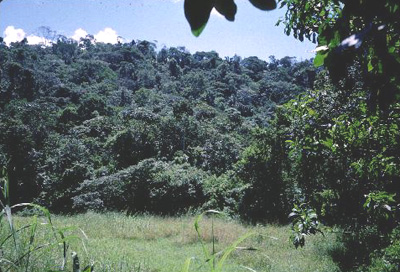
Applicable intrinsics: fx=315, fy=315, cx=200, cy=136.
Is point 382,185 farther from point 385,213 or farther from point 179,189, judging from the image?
point 179,189

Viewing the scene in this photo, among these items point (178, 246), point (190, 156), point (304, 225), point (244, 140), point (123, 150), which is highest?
point (244, 140)

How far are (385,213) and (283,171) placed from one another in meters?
13.8

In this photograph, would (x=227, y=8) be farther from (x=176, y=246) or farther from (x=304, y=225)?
(x=176, y=246)

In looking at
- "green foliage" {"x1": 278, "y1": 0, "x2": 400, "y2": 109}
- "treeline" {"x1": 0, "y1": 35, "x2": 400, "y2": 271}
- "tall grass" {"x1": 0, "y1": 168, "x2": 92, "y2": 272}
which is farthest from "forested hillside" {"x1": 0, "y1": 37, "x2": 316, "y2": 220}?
"green foliage" {"x1": 278, "y1": 0, "x2": 400, "y2": 109}

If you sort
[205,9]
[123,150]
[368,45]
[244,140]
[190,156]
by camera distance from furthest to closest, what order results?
[244,140], [190,156], [123,150], [368,45], [205,9]

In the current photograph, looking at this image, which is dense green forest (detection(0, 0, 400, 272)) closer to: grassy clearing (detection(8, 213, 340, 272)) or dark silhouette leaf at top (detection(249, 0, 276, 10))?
dark silhouette leaf at top (detection(249, 0, 276, 10))

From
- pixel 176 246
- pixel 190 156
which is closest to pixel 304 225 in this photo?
pixel 176 246

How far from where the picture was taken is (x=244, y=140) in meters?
23.5

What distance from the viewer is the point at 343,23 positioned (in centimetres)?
93

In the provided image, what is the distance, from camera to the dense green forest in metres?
1.37

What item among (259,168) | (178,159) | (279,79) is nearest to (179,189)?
(178,159)

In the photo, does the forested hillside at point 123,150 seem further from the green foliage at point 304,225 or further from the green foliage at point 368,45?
the green foliage at point 368,45

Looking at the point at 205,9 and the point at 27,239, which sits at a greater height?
the point at 205,9

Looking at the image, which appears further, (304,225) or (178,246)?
(178,246)
